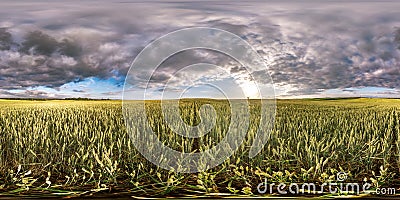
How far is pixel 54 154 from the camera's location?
16.5ft

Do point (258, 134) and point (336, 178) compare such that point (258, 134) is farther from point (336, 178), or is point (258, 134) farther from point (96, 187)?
point (96, 187)

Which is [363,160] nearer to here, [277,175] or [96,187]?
[277,175]

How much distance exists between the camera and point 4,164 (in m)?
4.79

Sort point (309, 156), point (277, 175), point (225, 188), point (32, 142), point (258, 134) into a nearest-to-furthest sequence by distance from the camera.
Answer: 1. point (225, 188)
2. point (277, 175)
3. point (309, 156)
4. point (32, 142)
5. point (258, 134)

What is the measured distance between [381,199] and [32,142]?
4458mm

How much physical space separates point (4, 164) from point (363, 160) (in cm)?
446

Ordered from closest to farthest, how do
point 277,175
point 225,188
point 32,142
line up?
point 225,188 → point 277,175 → point 32,142

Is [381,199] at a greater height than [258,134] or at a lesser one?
lesser

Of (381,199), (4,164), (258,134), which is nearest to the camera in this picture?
(381,199)

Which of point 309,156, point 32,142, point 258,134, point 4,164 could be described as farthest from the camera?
point 258,134

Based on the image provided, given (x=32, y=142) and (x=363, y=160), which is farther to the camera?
(x=32, y=142)

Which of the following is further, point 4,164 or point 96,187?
point 4,164

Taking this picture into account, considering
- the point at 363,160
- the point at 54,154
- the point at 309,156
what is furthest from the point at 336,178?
the point at 54,154

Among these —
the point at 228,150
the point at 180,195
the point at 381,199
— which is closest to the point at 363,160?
the point at 381,199
